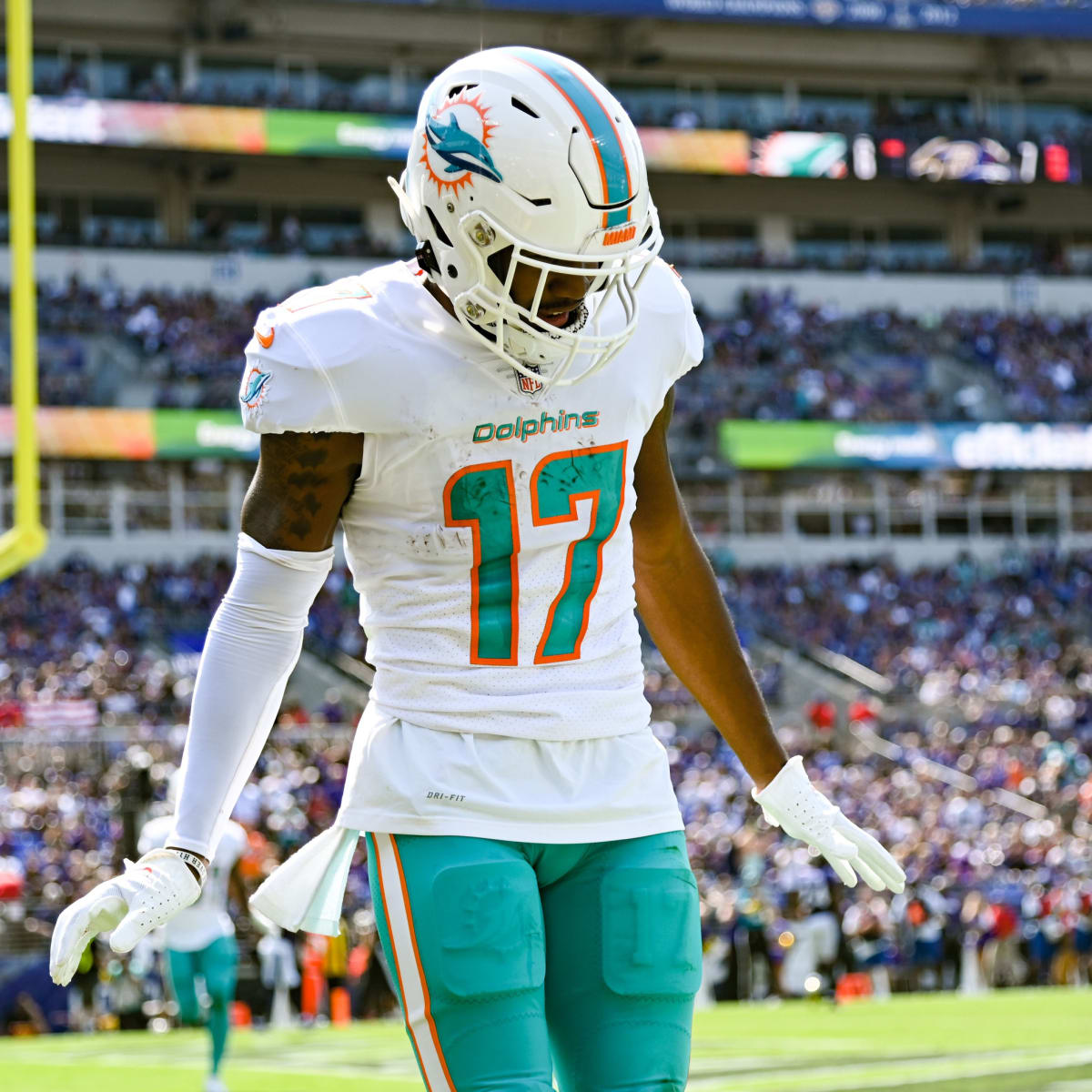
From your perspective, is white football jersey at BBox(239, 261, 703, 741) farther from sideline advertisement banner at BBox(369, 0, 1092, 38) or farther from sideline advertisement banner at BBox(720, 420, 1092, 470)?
sideline advertisement banner at BBox(369, 0, 1092, 38)

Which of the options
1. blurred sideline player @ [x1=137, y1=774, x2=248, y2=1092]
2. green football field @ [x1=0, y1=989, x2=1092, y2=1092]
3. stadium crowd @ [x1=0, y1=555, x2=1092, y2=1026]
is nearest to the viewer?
green football field @ [x1=0, y1=989, x2=1092, y2=1092]

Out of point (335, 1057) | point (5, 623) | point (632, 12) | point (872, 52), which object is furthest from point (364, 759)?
point (872, 52)

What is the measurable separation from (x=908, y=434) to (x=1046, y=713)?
9486 mm

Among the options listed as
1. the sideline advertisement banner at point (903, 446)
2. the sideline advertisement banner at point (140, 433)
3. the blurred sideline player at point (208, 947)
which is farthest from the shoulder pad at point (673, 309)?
the sideline advertisement banner at point (903, 446)

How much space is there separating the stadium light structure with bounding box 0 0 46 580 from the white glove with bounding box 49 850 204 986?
14.6 ft

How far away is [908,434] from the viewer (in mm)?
34188

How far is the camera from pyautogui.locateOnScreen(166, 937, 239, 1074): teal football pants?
9.28 meters

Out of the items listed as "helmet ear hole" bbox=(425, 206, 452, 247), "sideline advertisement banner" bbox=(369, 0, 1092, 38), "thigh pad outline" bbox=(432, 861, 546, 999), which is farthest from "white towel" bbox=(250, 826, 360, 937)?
"sideline advertisement banner" bbox=(369, 0, 1092, 38)

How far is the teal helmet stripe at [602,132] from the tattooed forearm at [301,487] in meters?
0.46

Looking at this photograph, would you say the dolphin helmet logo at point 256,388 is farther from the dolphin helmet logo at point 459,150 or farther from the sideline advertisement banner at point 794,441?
the sideline advertisement banner at point 794,441

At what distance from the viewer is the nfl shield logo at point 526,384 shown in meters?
2.72

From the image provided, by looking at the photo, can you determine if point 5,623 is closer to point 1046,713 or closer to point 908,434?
point 1046,713

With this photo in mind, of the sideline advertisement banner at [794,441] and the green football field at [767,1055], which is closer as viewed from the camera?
Answer: the green football field at [767,1055]

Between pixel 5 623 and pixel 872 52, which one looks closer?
pixel 5 623
